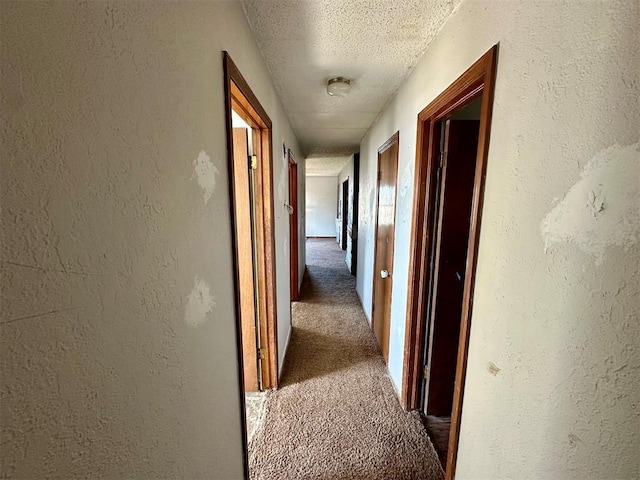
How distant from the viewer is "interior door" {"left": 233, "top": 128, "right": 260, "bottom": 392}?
1.68 metres

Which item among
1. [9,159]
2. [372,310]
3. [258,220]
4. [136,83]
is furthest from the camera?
[372,310]

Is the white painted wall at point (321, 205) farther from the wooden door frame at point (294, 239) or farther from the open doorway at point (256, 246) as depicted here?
the open doorway at point (256, 246)

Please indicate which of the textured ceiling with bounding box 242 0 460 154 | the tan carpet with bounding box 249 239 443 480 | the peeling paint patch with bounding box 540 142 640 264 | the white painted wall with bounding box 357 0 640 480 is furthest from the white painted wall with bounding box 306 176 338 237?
the peeling paint patch with bounding box 540 142 640 264

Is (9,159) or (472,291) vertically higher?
(9,159)

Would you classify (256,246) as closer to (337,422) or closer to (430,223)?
(430,223)

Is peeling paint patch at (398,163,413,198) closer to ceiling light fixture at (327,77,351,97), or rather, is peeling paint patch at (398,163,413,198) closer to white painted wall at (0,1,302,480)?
ceiling light fixture at (327,77,351,97)

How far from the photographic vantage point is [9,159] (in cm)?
32

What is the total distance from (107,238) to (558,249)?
3.15 ft

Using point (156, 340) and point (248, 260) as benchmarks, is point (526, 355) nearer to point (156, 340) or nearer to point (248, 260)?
point (156, 340)

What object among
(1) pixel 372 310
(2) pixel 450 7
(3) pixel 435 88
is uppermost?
(2) pixel 450 7

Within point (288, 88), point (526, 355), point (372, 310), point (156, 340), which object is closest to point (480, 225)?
point (526, 355)

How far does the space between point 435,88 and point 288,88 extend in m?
1.06

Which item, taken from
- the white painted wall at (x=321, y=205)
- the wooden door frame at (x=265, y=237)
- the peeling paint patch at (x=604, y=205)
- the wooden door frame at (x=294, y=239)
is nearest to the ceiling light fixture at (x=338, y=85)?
the wooden door frame at (x=265, y=237)

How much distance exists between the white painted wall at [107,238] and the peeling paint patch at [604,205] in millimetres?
936
